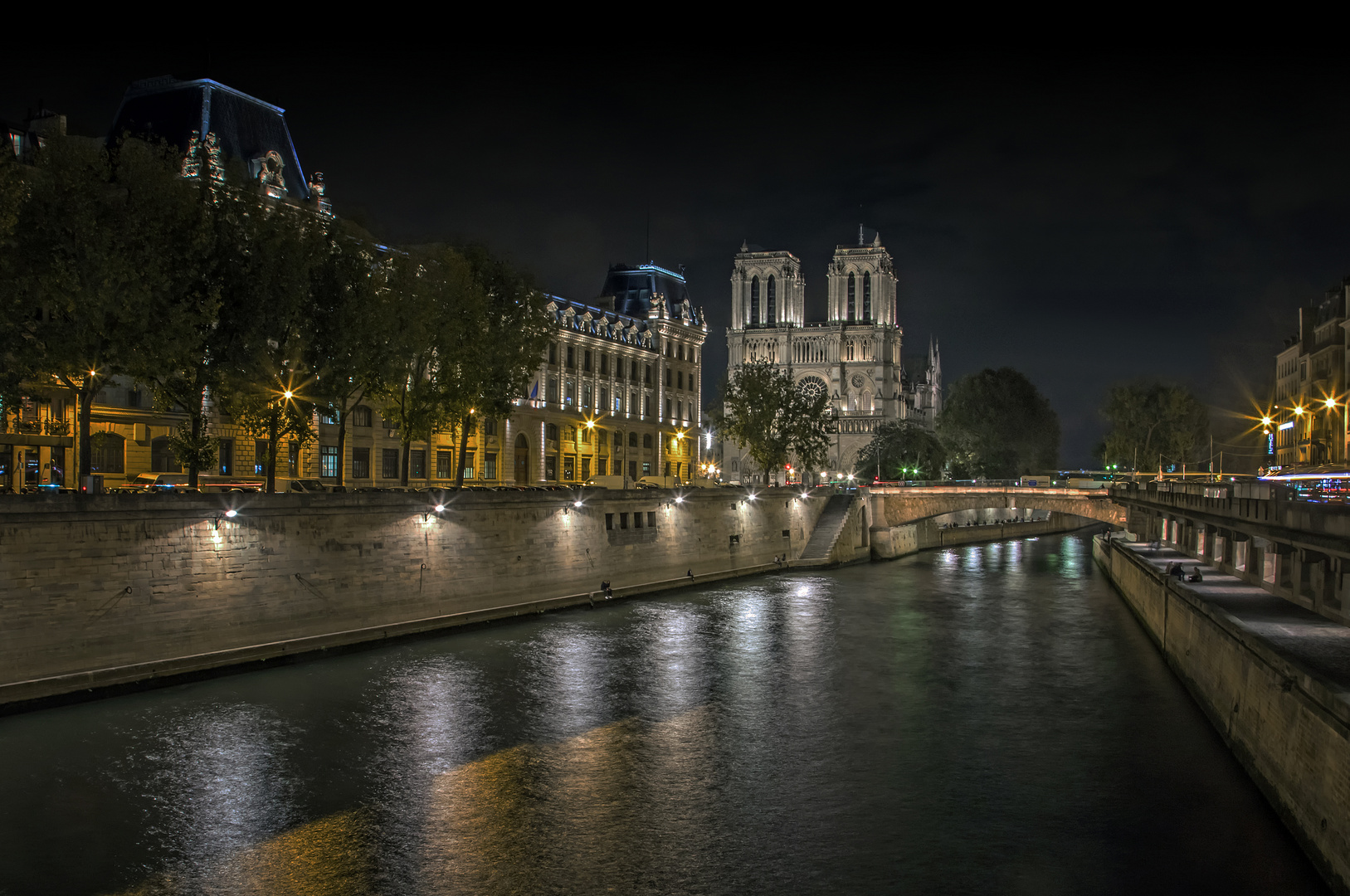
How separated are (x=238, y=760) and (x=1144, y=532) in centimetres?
5622

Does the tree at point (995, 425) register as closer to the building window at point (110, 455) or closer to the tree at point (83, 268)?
the building window at point (110, 455)

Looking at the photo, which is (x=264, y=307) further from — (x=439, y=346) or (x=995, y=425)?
(x=995, y=425)

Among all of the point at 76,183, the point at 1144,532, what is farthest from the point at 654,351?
the point at 76,183

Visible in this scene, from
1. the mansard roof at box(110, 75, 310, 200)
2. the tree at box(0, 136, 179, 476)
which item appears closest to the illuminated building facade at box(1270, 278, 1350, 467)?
the mansard roof at box(110, 75, 310, 200)

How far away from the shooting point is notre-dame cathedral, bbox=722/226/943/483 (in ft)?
515

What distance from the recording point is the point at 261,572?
3225 cm

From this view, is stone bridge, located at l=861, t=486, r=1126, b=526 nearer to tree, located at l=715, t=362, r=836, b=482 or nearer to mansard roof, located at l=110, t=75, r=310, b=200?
tree, located at l=715, t=362, r=836, b=482

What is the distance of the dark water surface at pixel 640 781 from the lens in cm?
1806

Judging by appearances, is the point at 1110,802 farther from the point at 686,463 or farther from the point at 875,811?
the point at 686,463

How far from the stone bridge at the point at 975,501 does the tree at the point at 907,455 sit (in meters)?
41.2

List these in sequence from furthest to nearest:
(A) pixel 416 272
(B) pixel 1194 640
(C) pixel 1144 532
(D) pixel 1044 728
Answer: (C) pixel 1144 532 → (A) pixel 416 272 → (B) pixel 1194 640 → (D) pixel 1044 728

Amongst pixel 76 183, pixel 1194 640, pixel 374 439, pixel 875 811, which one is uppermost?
pixel 76 183

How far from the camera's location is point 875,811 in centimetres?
2108

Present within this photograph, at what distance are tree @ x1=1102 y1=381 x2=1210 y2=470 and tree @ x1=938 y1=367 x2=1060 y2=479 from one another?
25.5 ft
